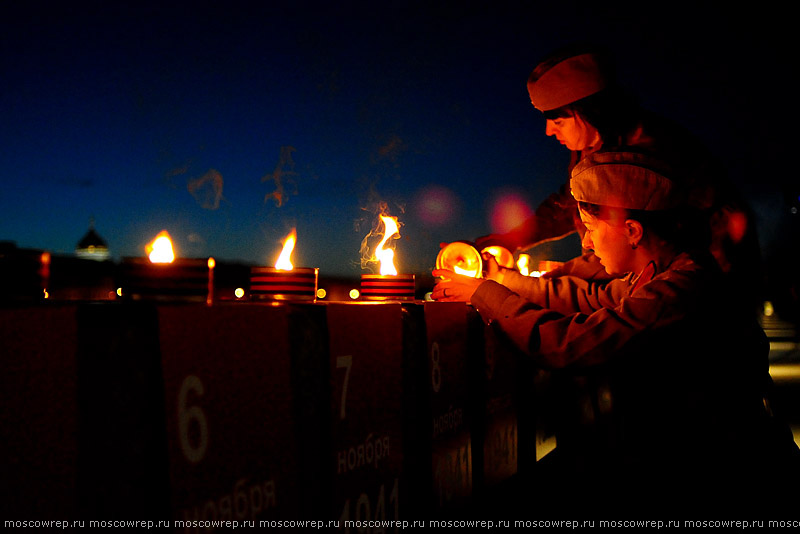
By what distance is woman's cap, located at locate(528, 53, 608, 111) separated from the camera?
111 inches

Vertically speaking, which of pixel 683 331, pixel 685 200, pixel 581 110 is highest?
pixel 581 110

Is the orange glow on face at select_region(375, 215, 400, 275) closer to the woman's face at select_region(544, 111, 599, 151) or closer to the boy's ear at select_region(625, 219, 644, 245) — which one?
the woman's face at select_region(544, 111, 599, 151)

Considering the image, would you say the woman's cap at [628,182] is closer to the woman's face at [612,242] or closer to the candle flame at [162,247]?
the woman's face at [612,242]

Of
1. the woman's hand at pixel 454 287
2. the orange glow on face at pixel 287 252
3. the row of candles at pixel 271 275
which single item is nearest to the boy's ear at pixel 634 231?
the woman's hand at pixel 454 287

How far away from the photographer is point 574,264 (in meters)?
3.43

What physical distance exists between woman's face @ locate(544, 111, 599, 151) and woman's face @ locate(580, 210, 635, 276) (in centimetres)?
88

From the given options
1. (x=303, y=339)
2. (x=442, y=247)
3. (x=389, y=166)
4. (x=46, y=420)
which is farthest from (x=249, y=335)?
(x=389, y=166)

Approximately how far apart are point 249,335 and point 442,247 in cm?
206

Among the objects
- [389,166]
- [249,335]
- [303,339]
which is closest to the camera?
[249,335]

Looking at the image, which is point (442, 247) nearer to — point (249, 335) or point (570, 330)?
point (570, 330)

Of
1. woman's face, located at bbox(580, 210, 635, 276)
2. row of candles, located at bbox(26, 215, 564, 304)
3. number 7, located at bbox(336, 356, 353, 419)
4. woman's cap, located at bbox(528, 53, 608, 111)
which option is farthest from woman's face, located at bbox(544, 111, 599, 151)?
number 7, located at bbox(336, 356, 353, 419)

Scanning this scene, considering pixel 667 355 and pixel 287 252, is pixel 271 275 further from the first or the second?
pixel 667 355

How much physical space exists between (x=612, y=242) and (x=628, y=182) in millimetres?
248

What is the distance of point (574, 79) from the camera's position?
9.27ft
